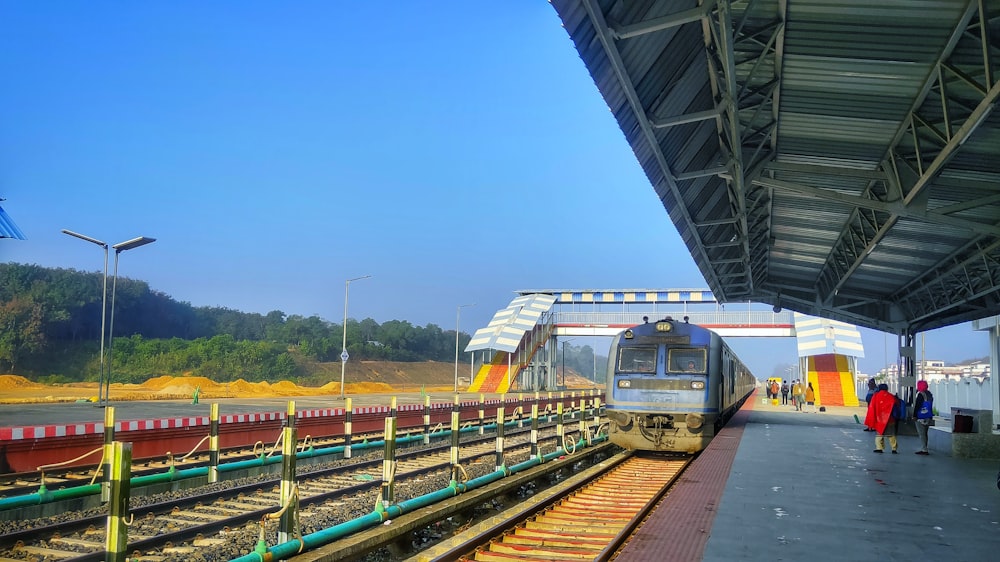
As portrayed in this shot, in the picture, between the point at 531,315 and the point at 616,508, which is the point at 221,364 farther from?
the point at 616,508

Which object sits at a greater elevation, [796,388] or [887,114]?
[887,114]

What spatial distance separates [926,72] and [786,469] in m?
6.33

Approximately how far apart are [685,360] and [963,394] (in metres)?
20.7

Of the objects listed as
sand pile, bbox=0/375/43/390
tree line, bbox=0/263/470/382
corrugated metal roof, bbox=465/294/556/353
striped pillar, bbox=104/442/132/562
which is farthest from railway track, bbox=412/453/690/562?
tree line, bbox=0/263/470/382

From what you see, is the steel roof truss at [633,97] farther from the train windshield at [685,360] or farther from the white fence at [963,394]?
the white fence at [963,394]

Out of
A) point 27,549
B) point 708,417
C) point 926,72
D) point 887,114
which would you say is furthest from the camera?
point 708,417

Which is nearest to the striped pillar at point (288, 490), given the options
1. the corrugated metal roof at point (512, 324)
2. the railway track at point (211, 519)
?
the railway track at point (211, 519)

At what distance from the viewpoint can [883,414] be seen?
1502 centimetres

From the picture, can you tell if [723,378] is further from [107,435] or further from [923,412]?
[107,435]

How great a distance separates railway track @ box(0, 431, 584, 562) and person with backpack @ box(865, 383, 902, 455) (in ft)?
24.7

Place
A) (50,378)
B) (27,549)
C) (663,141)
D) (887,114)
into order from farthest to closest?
(50,378), (663,141), (887,114), (27,549)

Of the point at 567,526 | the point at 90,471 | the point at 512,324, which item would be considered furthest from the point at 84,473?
the point at 512,324

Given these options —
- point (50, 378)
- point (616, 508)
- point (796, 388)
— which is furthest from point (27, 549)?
point (50, 378)

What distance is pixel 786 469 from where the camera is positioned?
40.0 feet
